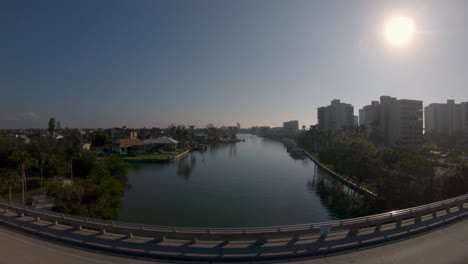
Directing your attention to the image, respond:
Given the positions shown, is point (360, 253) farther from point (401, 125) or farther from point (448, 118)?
point (448, 118)

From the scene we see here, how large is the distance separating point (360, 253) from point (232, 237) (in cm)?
318

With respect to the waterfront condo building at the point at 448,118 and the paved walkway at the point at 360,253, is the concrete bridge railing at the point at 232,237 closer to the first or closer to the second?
the paved walkway at the point at 360,253

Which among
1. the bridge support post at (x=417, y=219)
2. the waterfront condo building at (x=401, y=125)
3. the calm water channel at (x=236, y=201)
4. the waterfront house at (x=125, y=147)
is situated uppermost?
the waterfront condo building at (x=401, y=125)

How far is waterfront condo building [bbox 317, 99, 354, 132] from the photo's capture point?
407 feet

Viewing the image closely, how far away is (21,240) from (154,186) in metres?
24.0

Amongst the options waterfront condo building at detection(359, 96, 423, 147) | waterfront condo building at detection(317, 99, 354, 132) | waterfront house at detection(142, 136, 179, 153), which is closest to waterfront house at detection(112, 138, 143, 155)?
waterfront house at detection(142, 136, 179, 153)

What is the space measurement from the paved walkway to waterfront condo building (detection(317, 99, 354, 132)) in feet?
395

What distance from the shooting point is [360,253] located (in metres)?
6.57

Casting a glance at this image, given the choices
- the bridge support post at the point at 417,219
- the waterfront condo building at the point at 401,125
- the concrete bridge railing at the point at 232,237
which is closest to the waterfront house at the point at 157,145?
the waterfront condo building at the point at 401,125

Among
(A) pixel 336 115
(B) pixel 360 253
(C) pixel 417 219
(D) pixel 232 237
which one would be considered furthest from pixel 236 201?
(A) pixel 336 115

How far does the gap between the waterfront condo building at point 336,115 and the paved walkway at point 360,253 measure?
12055 centimetres

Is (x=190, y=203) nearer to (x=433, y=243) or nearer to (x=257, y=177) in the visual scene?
(x=257, y=177)

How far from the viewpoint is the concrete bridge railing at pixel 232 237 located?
655 centimetres

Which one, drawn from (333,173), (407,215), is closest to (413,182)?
(407,215)
